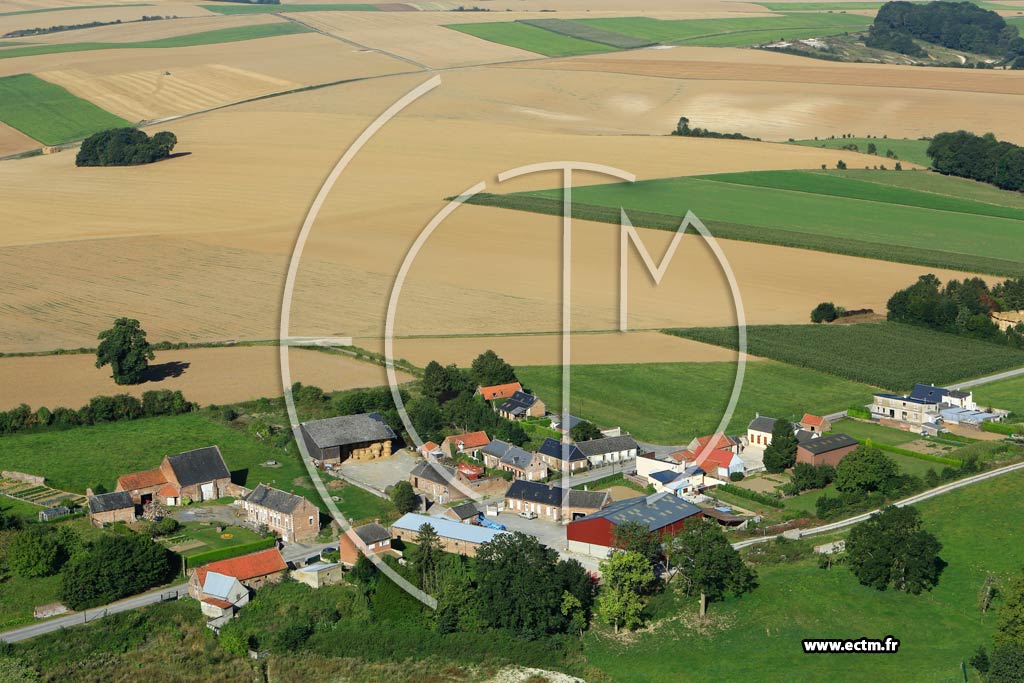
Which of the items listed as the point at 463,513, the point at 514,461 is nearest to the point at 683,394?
the point at 514,461

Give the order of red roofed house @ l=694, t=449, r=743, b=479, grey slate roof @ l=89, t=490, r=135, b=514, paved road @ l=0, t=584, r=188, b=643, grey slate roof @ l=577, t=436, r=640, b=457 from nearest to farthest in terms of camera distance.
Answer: paved road @ l=0, t=584, r=188, b=643, grey slate roof @ l=89, t=490, r=135, b=514, red roofed house @ l=694, t=449, r=743, b=479, grey slate roof @ l=577, t=436, r=640, b=457

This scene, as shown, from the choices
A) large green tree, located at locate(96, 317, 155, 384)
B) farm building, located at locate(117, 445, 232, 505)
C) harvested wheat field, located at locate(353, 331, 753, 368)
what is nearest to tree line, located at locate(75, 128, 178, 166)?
harvested wheat field, located at locate(353, 331, 753, 368)

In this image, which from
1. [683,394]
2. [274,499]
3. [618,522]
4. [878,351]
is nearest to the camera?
[618,522]

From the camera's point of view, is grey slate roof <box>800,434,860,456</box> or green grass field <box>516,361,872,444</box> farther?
green grass field <box>516,361,872,444</box>

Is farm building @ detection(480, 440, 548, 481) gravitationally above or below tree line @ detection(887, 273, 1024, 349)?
below

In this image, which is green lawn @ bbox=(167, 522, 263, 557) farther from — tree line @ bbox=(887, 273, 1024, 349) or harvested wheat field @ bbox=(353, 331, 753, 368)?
tree line @ bbox=(887, 273, 1024, 349)

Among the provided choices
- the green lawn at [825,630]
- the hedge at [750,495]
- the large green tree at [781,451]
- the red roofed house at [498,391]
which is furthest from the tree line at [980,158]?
the green lawn at [825,630]

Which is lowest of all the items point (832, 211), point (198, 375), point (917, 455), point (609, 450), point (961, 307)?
point (917, 455)

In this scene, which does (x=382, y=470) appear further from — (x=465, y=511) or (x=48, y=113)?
(x=48, y=113)
